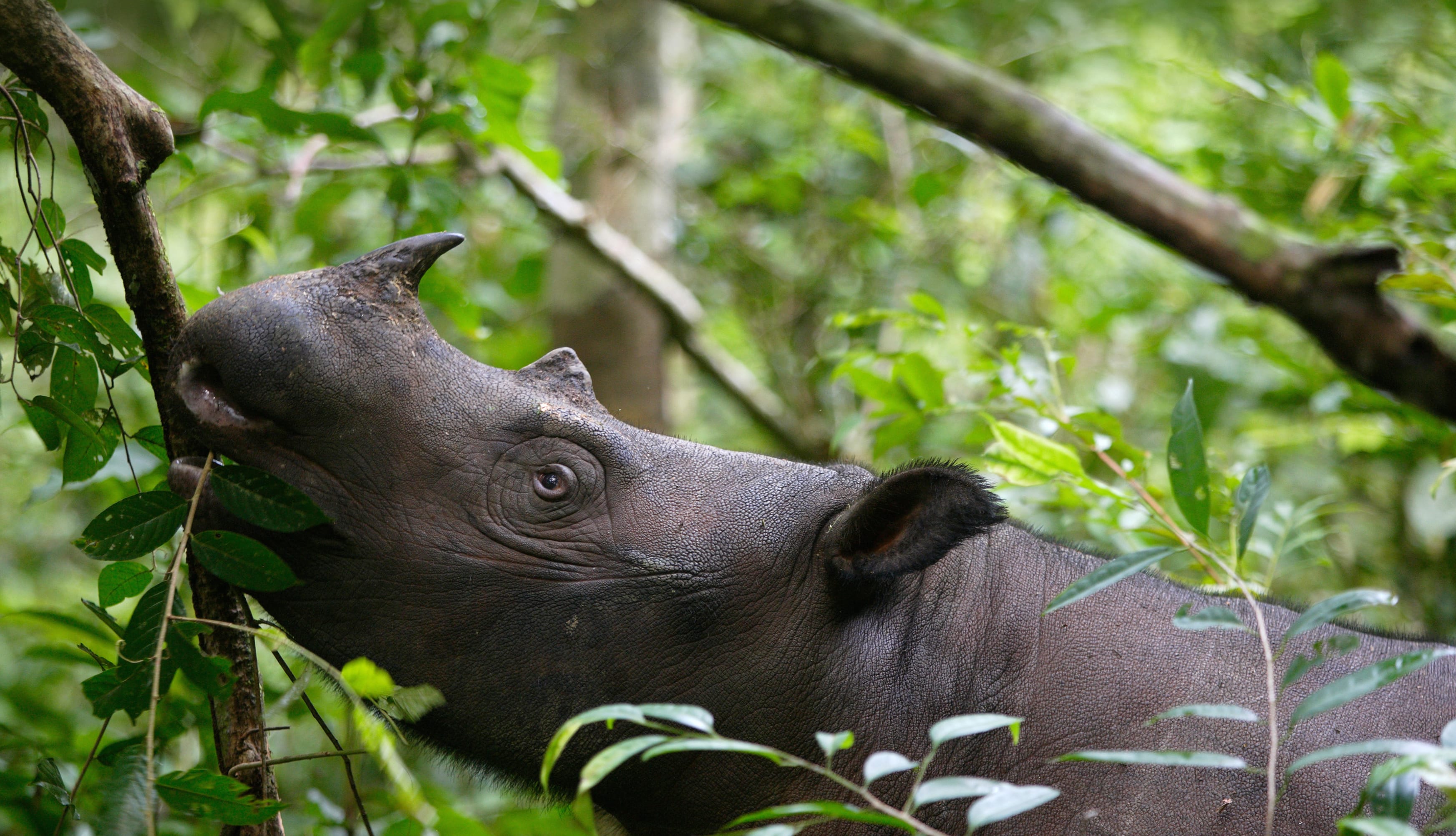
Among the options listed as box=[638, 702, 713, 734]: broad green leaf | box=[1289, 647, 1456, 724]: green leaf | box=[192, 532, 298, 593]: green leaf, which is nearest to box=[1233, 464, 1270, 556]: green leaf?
box=[1289, 647, 1456, 724]: green leaf

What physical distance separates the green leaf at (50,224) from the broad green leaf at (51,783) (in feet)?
3.55

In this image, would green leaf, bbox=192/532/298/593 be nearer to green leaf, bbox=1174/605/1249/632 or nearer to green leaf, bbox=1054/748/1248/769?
green leaf, bbox=1054/748/1248/769

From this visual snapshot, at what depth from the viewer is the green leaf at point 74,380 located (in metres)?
2.39

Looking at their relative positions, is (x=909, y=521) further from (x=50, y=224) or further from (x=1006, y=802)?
(x=50, y=224)

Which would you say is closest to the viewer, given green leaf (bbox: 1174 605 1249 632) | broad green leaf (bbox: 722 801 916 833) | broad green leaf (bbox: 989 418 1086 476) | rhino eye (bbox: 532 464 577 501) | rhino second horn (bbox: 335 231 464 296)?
broad green leaf (bbox: 722 801 916 833)

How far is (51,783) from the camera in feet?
7.73

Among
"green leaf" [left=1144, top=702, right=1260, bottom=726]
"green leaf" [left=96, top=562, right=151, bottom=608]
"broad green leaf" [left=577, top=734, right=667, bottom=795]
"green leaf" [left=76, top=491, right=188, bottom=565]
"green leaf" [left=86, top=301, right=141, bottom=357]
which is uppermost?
"green leaf" [left=86, top=301, right=141, bottom=357]

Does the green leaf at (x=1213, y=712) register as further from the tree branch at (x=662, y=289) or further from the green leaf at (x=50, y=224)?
the tree branch at (x=662, y=289)

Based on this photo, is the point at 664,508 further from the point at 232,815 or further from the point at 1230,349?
the point at 1230,349

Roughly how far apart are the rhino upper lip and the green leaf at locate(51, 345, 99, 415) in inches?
9.9

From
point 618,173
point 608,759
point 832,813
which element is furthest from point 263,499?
point 618,173

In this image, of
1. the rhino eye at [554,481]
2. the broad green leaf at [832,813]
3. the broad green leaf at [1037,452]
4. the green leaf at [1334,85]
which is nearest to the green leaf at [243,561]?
the rhino eye at [554,481]

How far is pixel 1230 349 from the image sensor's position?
6277mm

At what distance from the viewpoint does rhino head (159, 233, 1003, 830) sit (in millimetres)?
2432
